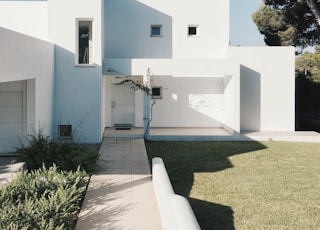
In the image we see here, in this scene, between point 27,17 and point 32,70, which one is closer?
point 32,70

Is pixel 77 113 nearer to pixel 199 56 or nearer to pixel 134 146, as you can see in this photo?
pixel 134 146

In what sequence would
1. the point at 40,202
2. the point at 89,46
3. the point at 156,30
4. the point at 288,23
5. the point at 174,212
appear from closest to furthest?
the point at 174,212 → the point at 40,202 → the point at 89,46 → the point at 156,30 → the point at 288,23

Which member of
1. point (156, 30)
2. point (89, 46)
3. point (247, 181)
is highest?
point (156, 30)

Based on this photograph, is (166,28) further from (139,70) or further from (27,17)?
(27,17)

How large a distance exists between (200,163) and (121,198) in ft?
16.3

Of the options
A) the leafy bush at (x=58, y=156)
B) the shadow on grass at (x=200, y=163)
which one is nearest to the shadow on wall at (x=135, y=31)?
the shadow on grass at (x=200, y=163)

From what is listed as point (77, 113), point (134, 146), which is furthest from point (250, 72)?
point (77, 113)

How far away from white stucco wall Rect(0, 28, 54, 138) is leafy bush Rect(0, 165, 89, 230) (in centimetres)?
273

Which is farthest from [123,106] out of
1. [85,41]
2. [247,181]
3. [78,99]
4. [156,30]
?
[247,181]

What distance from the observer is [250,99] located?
19.9m

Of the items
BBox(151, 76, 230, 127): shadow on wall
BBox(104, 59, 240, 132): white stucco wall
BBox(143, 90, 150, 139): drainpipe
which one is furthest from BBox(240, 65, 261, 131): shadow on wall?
BBox(143, 90, 150, 139): drainpipe

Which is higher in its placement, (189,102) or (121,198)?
(189,102)

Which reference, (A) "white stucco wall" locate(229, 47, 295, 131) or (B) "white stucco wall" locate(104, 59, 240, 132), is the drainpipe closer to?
(B) "white stucco wall" locate(104, 59, 240, 132)

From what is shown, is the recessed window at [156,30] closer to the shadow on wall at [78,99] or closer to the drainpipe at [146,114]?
the drainpipe at [146,114]
